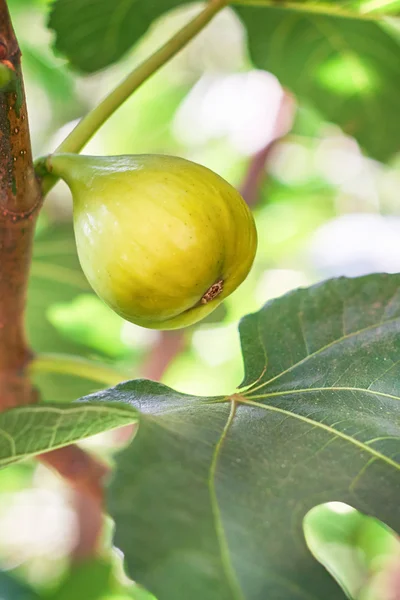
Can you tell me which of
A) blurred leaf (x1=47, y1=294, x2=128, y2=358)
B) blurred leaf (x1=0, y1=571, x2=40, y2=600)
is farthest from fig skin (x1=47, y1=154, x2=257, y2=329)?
blurred leaf (x1=0, y1=571, x2=40, y2=600)

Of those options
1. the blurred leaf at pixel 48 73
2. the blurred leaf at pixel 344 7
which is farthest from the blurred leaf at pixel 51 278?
the blurred leaf at pixel 344 7

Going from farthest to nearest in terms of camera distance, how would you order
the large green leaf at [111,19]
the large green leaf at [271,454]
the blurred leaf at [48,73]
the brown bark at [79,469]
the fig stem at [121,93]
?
the blurred leaf at [48,73]
the large green leaf at [111,19]
the brown bark at [79,469]
the fig stem at [121,93]
the large green leaf at [271,454]

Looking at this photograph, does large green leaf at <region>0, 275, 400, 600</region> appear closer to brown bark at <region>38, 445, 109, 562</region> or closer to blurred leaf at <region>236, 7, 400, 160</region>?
brown bark at <region>38, 445, 109, 562</region>

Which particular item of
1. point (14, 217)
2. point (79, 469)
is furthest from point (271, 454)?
point (79, 469)

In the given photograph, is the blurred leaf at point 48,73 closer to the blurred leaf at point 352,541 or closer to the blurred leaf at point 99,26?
the blurred leaf at point 99,26

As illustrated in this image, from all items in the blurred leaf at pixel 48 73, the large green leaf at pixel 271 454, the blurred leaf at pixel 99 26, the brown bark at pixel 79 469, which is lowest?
the brown bark at pixel 79 469

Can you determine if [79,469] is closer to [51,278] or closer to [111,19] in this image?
[51,278]
